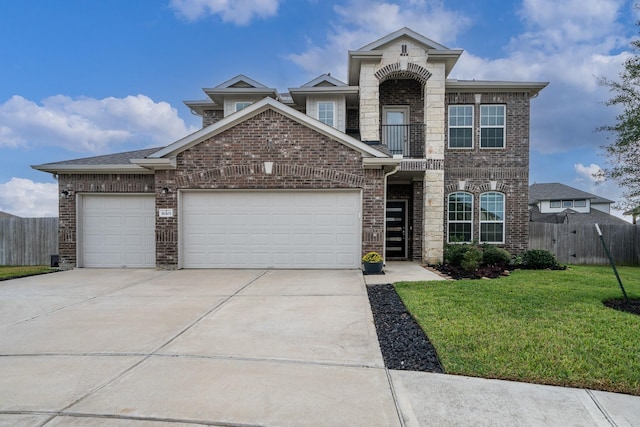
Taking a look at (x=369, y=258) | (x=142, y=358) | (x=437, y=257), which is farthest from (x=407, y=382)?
(x=437, y=257)

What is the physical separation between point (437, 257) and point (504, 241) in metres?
2.90

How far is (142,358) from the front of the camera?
4.13 meters

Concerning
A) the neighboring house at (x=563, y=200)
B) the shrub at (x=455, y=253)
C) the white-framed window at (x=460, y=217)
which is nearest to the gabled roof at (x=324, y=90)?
the white-framed window at (x=460, y=217)

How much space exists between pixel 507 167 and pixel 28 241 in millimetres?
18677

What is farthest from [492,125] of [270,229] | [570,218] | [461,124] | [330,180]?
[570,218]

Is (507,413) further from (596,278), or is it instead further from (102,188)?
(102,188)

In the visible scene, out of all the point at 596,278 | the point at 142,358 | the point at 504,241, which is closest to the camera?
the point at 142,358

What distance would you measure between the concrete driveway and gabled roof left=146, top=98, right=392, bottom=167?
4.50m

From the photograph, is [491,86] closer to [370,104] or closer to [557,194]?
[370,104]

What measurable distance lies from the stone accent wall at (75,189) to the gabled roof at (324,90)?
6178 mm

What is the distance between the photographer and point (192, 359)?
4098mm

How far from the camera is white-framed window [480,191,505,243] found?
14133 millimetres

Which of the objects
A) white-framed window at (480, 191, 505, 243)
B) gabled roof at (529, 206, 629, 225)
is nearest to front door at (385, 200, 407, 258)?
white-framed window at (480, 191, 505, 243)

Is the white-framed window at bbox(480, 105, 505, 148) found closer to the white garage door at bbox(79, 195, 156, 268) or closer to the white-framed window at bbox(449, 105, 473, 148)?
the white-framed window at bbox(449, 105, 473, 148)
